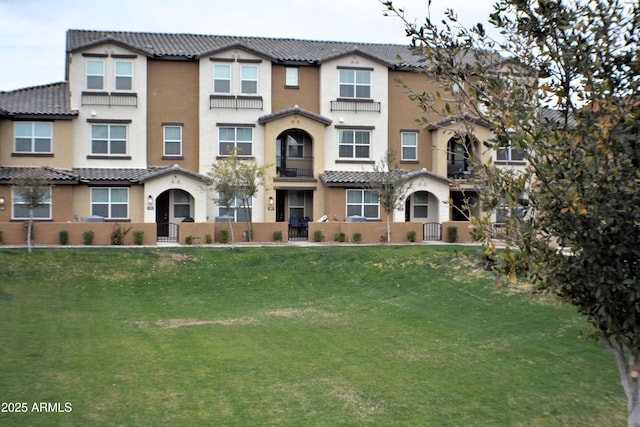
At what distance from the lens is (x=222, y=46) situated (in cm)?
3691

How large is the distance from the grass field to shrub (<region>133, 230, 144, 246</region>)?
14.9 ft

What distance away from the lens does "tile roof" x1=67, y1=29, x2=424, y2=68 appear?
119 ft

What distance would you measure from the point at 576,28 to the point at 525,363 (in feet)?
27.6

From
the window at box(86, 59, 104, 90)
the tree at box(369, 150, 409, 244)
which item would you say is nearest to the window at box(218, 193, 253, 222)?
the tree at box(369, 150, 409, 244)

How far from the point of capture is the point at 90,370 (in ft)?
40.2

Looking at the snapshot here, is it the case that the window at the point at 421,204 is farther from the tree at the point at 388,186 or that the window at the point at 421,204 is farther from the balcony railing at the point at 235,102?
the balcony railing at the point at 235,102

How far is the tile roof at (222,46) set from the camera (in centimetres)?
3622

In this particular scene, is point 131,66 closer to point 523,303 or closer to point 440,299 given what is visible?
point 440,299

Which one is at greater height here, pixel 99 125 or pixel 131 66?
pixel 131 66

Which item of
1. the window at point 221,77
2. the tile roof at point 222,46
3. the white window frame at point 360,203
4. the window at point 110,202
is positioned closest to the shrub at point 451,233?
the white window frame at point 360,203

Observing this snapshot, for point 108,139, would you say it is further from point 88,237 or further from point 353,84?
point 353,84

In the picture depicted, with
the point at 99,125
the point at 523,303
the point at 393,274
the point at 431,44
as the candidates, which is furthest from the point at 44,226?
the point at 431,44

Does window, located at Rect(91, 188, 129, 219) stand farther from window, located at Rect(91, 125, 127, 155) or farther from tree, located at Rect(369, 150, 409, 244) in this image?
tree, located at Rect(369, 150, 409, 244)

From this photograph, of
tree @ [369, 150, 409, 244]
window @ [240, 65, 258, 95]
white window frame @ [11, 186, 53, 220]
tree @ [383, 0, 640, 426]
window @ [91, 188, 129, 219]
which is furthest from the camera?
window @ [240, 65, 258, 95]
